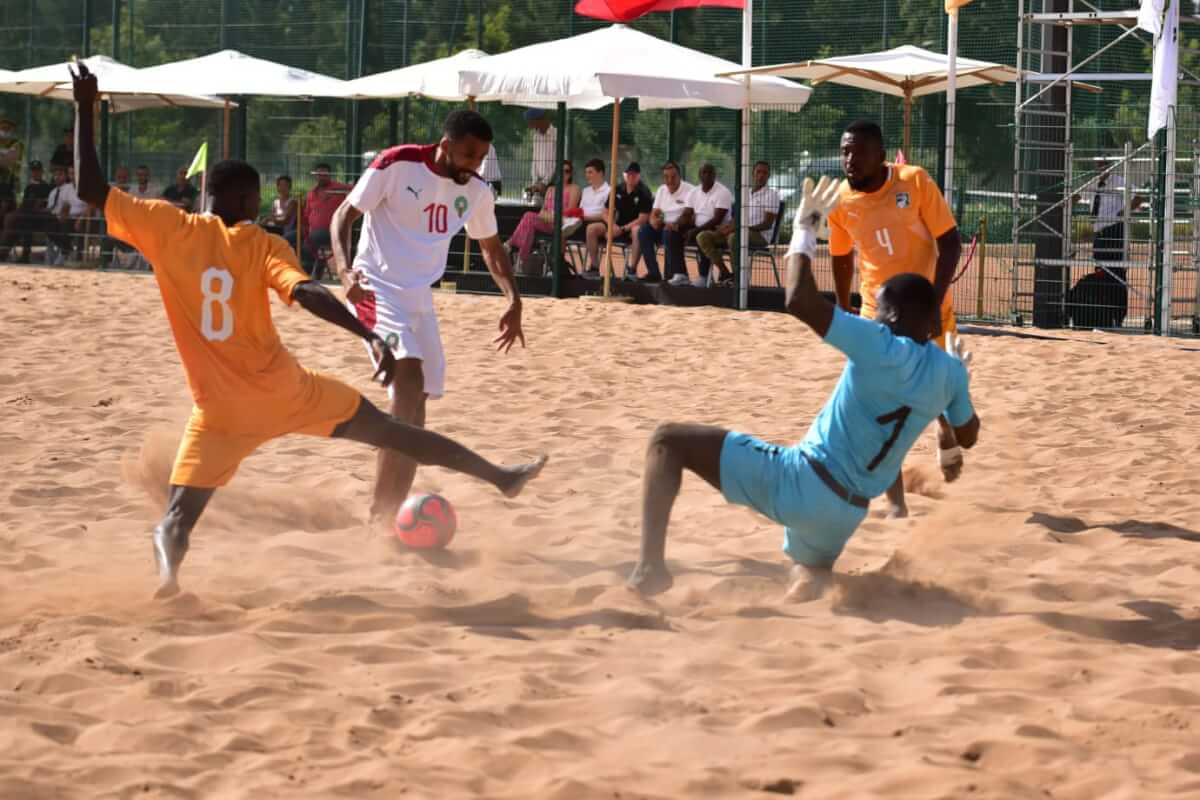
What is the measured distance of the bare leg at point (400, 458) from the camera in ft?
20.3

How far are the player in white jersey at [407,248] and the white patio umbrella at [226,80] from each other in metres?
13.9

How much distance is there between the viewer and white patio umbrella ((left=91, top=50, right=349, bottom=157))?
2012cm

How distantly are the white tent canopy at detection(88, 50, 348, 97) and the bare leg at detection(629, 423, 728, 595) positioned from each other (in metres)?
15.5

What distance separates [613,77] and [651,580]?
1097cm

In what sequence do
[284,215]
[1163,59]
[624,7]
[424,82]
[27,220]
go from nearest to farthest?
[1163,59] → [624,7] → [424,82] → [284,215] → [27,220]

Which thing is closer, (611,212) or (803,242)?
(803,242)

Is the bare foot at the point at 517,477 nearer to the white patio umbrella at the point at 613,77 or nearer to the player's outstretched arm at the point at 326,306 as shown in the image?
the player's outstretched arm at the point at 326,306

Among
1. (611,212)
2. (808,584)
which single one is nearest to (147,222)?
(808,584)

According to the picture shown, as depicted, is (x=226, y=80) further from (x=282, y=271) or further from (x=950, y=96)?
(x=282, y=271)

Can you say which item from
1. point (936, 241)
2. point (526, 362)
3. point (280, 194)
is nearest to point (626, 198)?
point (280, 194)

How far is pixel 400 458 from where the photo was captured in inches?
246

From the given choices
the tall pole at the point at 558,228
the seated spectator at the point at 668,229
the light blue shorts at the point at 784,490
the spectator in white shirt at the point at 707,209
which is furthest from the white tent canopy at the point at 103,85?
the light blue shorts at the point at 784,490

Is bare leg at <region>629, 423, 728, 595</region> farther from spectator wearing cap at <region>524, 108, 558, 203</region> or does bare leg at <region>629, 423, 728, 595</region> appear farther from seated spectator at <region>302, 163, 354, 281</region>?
seated spectator at <region>302, 163, 354, 281</region>

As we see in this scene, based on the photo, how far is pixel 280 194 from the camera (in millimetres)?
20172
